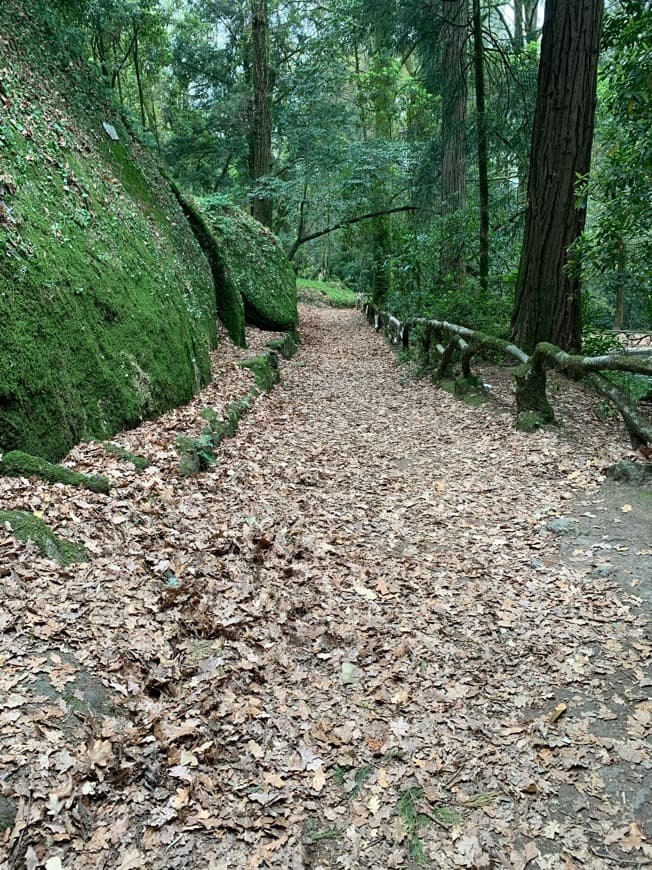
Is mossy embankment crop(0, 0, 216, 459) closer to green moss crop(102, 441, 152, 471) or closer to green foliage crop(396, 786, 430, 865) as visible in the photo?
green moss crop(102, 441, 152, 471)

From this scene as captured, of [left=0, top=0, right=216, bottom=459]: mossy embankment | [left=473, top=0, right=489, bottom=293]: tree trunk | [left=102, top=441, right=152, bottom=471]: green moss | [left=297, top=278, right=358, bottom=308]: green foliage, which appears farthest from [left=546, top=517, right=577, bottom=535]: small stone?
[left=297, top=278, right=358, bottom=308]: green foliage

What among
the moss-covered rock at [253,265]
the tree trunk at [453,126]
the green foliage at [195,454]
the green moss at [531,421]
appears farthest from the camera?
the moss-covered rock at [253,265]

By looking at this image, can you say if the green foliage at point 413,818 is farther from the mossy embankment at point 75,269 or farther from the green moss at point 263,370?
the green moss at point 263,370

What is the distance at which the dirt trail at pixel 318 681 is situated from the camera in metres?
2.22

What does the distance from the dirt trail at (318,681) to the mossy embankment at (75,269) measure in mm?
489

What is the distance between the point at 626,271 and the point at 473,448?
350 centimetres

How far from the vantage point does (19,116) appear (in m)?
5.29

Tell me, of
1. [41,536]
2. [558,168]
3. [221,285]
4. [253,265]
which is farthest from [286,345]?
[41,536]

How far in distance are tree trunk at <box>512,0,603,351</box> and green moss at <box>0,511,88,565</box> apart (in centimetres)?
616

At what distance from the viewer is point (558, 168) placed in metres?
7.47

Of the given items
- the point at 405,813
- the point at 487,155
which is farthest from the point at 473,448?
the point at 487,155

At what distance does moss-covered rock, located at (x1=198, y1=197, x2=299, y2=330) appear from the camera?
1270cm

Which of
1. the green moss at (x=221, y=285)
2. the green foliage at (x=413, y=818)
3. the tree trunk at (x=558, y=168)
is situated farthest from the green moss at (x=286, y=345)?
the green foliage at (x=413, y=818)

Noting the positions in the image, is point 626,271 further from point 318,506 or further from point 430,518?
point 318,506
